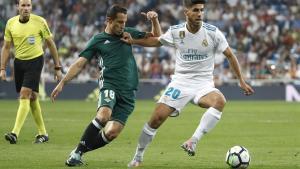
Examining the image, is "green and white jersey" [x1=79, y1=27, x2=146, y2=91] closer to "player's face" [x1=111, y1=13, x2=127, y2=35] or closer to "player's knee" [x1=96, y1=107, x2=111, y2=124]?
"player's face" [x1=111, y1=13, x2=127, y2=35]

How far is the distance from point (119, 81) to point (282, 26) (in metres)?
27.0

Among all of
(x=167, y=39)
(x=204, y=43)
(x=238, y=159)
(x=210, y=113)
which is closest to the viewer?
(x=238, y=159)

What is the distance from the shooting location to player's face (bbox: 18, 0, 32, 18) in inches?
603

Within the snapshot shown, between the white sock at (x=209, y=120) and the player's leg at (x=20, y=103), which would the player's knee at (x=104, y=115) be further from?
the player's leg at (x=20, y=103)

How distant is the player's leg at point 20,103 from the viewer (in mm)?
15250

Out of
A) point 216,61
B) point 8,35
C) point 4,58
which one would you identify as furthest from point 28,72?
point 216,61

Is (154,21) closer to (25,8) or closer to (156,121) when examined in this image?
(156,121)

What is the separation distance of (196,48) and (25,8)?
15.9 ft

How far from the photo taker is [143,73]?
118 feet

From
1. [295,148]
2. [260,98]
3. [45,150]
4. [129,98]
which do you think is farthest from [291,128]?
[260,98]

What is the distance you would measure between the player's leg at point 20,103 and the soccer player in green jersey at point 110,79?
3902 millimetres

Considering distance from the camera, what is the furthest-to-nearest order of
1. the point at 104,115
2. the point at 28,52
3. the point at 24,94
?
the point at 28,52
the point at 24,94
the point at 104,115

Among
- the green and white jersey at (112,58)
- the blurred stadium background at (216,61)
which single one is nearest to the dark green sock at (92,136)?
the green and white jersey at (112,58)

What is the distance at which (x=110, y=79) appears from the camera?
11672 millimetres
